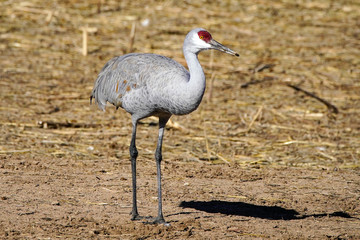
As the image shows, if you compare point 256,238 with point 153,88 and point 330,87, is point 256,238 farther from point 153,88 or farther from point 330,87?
point 330,87

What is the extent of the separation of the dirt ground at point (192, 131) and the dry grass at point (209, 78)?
3 cm

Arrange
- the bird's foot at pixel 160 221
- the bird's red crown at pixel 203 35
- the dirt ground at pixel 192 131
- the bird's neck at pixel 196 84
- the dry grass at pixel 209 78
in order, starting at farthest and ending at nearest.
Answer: the dry grass at pixel 209 78, the dirt ground at pixel 192 131, the bird's foot at pixel 160 221, the bird's red crown at pixel 203 35, the bird's neck at pixel 196 84

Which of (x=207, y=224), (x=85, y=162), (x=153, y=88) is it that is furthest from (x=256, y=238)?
(x=85, y=162)

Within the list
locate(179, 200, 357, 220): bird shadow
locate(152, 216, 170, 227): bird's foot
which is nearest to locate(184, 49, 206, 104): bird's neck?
locate(152, 216, 170, 227): bird's foot

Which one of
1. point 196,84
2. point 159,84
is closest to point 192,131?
point 159,84

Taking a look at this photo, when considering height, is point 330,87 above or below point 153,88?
below

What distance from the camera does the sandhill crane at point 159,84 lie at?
5.43 meters

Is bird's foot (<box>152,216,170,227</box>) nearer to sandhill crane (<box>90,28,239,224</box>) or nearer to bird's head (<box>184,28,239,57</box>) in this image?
sandhill crane (<box>90,28,239,224</box>)

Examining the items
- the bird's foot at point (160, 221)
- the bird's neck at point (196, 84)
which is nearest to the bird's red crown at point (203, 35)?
the bird's neck at point (196, 84)

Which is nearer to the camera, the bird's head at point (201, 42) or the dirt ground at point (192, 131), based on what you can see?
the bird's head at point (201, 42)

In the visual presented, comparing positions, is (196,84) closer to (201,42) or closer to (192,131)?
(201,42)

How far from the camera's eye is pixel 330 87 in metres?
11.4

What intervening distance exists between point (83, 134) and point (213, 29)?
21.7ft

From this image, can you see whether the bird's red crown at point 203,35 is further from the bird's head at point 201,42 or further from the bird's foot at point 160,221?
the bird's foot at point 160,221
